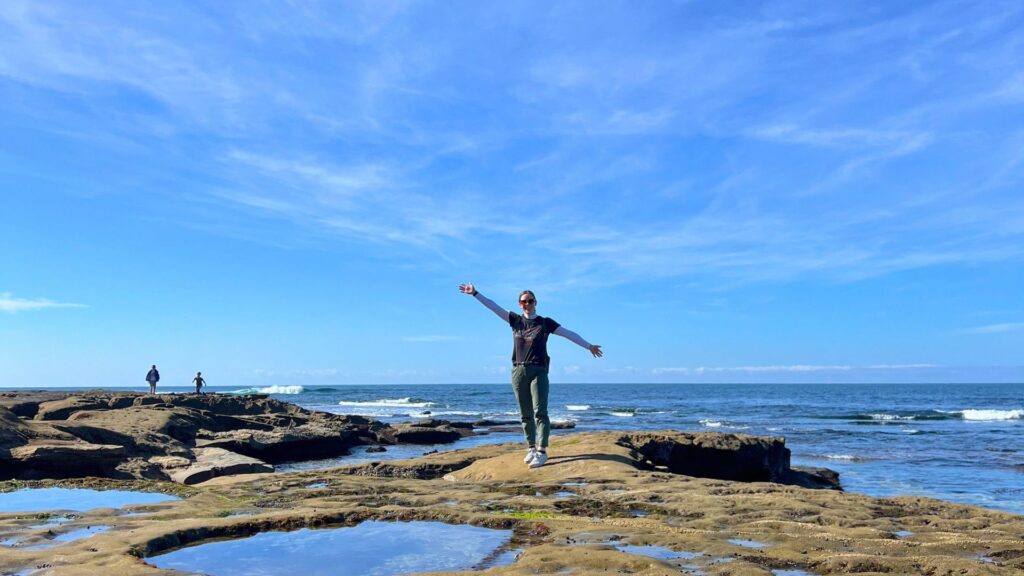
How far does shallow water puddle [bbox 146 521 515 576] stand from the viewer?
14.7 ft

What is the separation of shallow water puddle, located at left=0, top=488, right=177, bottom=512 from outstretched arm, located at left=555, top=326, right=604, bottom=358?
4664 millimetres

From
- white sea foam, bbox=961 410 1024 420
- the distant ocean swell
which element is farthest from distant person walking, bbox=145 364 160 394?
white sea foam, bbox=961 410 1024 420

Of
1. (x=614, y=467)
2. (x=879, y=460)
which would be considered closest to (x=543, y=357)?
(x=614, y=467)

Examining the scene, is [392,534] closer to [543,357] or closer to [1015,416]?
[543,357]

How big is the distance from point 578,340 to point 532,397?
0.98 m

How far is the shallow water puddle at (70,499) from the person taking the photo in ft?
21.7

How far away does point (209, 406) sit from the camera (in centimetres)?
2695

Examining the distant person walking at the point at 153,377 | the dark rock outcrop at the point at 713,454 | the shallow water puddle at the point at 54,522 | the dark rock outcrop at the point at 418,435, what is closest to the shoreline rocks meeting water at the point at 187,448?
the dark rock outcrop at the point at 713,454

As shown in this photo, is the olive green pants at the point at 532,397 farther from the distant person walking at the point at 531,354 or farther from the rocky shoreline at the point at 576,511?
the rocky shoreline at the point at 576,511

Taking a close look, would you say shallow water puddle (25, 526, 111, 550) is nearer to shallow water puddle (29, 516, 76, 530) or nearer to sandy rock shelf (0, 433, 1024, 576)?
sandy rock shelf (0, 433, 1024, 576)

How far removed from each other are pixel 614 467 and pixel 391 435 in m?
18.7

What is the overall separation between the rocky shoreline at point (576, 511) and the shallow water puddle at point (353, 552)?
21 cm

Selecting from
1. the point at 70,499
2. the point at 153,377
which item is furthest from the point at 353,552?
the point at 153,377

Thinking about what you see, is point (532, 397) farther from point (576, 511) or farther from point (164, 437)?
Answer: point (164, 437)
